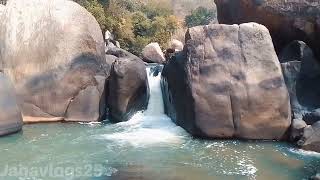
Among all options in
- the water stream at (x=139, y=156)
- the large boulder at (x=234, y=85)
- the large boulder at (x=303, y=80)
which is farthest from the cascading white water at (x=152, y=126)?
the large boulder at (x=303, y=80)

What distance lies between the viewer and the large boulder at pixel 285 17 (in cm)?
1306

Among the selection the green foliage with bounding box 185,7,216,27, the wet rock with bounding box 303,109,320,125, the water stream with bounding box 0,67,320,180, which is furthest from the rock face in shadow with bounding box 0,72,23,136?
the green foliage with bounding box 185,7,216,27

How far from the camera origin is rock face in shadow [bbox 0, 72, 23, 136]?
12234 millimetres

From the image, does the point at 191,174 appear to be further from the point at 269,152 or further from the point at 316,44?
the point at 316,44

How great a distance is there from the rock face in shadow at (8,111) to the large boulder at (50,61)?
873 mm

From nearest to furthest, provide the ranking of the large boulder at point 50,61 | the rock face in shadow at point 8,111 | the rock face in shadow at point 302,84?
1. the rock face in shadow at point 302,84
2. the rock face in shadow at point 8,111
3. the large boulder at point 50,61

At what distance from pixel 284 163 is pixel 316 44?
500 centimetres

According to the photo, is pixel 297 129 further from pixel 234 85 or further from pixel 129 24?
pixel 129 24

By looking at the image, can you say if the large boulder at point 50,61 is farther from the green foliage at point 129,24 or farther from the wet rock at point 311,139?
the green foliage at point 129,24

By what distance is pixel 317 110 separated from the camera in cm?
1183

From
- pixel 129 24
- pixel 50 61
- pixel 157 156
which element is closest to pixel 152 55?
pixel 129 24

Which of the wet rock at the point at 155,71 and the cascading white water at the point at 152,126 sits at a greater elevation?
the wet rock at the point at 155,71

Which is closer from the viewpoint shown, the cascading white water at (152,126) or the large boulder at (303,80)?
the cascading white water at (152,126)

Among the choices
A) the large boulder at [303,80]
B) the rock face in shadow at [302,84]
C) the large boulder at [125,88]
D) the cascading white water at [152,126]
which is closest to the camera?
the rock face in shadow at [302,84]
